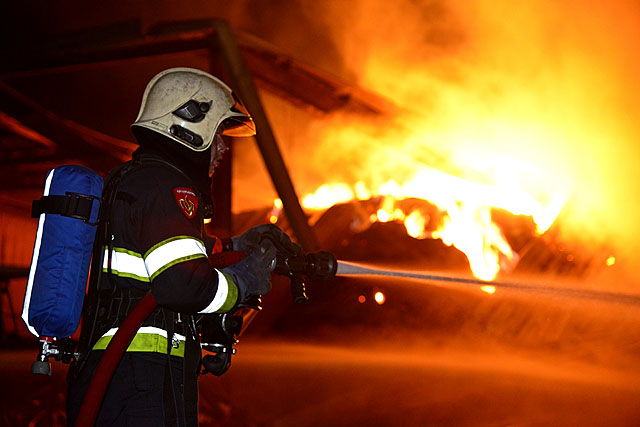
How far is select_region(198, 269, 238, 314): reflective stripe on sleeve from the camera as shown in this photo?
1880 millimetres

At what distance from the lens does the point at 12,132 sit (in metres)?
10.2

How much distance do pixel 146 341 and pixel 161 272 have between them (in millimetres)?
272

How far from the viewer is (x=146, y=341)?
193 cm

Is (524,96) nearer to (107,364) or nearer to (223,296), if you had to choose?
(223,296)

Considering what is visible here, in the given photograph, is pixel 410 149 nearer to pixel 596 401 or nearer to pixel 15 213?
pixel 596 401

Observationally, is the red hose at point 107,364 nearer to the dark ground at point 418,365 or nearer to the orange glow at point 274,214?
the dark ground at point 418,365

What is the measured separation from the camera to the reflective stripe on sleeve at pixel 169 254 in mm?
1790

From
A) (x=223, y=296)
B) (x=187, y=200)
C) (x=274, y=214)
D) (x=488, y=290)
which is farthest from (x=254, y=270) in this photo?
(x=274, y=214)

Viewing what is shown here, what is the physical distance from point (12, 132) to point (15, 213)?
107 inches

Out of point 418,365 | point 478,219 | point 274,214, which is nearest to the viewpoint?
point 418,365

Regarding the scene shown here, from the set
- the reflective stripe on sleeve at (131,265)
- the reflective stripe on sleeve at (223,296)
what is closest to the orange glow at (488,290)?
the reflective stripe on sleeve at (223,296)

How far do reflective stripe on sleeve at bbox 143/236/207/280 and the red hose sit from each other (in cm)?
14

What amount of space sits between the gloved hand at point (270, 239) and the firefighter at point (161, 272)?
144 mm

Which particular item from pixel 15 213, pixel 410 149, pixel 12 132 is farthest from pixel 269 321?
pixel 15 213
